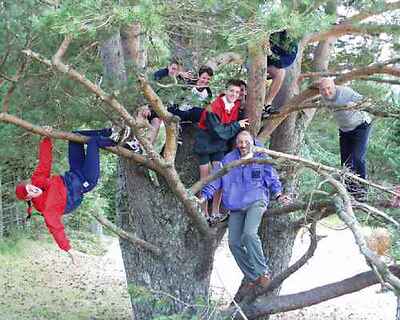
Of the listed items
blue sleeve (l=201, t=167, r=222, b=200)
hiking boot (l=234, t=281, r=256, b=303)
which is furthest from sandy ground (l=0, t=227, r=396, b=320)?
blue sleeve (l=201, t=167, r=222, b=200)

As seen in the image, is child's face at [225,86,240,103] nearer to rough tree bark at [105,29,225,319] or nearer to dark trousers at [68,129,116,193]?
rough tree bark at [105,29,225,319]

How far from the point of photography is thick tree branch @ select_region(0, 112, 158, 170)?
4.82m

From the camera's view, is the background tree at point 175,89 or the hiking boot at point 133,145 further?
the hiking boot at point 133,145

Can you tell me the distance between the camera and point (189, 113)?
571 centimetres

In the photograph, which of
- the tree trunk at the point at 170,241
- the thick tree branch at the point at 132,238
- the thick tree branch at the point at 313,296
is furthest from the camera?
the tree trunk at the point at 170,241

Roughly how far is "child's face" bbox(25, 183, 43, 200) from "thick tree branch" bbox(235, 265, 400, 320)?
207 centimetres

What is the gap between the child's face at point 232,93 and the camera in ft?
17.5

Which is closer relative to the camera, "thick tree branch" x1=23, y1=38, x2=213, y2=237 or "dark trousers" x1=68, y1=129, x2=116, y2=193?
"thick tree branch" x1=23, y1=38, x2=213, y2=237

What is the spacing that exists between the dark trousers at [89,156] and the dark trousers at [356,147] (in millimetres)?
2133

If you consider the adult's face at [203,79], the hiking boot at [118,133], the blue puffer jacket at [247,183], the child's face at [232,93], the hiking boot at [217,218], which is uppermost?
the adult's face at [203,79]

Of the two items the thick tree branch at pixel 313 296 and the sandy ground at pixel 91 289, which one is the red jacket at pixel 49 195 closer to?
the thick tree branch at pixel 313 296

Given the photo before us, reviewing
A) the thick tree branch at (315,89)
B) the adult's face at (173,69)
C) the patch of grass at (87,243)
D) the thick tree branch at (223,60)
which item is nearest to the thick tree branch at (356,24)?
the thick tree branch at (315,89)

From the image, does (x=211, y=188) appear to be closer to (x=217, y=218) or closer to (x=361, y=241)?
(x=217, y=218)

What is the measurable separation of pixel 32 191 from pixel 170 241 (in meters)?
1.49
